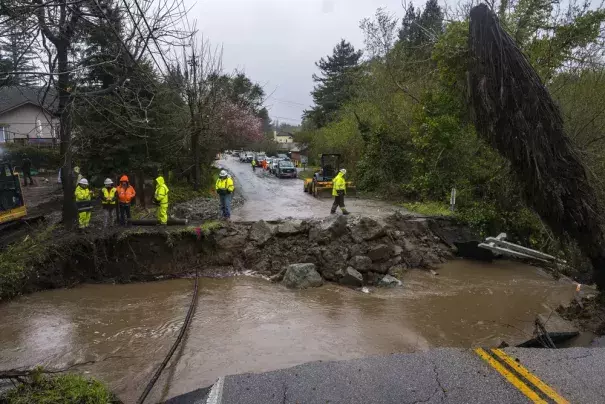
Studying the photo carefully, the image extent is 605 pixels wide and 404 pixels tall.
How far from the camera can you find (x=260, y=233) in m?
12.5

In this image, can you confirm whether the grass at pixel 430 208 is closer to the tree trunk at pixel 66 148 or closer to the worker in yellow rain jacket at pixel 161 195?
the worker in yellow rain jacket at pixel 161 195

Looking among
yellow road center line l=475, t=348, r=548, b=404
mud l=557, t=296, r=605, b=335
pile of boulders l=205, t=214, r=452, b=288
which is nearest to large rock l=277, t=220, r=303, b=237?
pile of boulders l=205, t=214, r=452, b=288

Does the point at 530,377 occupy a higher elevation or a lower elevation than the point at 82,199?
lower

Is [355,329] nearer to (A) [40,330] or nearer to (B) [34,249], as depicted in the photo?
(A) [40,330]

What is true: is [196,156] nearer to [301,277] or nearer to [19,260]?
[19,260]

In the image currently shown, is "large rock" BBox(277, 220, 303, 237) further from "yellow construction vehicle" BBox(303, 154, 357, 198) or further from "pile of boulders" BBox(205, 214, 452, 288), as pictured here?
"yellow construction vehicle" BBox(303, 154, 357, 198)

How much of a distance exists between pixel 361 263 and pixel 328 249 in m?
1.10

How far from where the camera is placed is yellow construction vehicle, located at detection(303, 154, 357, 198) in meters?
21.7

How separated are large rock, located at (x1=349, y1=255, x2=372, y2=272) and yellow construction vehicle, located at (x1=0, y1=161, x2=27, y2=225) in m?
10.2

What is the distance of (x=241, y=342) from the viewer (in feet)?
22.4

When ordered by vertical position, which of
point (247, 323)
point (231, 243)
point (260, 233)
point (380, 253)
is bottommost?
point (247, 323)

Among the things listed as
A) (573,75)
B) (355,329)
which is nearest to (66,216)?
(355,329)

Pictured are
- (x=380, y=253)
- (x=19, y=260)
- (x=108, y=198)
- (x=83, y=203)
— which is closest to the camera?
(x=19, y=260)

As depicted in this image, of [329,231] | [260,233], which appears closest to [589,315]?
[329,231]
